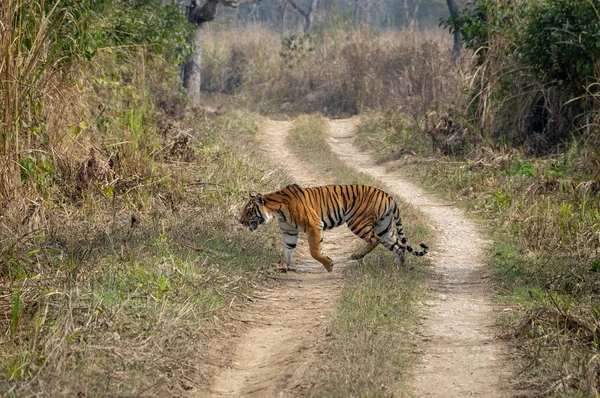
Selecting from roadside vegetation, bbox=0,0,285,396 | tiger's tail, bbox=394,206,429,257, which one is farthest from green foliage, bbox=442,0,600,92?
tiger's tail, bbox=394,206,429,257

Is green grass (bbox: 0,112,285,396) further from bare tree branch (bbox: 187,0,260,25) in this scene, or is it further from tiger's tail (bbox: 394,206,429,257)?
bare tree branch (bbox: 187,0,260,25)

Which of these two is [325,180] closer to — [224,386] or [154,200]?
[154,200]

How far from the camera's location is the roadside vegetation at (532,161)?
243 inches

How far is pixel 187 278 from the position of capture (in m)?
7.28

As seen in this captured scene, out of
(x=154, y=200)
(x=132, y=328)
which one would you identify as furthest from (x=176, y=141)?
(x=132, y=328)

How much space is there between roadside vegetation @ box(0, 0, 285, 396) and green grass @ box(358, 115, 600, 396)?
7.19ft

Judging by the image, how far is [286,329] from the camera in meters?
6.80

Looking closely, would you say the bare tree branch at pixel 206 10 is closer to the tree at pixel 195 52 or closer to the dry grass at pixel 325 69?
the tree at pixel 195 52

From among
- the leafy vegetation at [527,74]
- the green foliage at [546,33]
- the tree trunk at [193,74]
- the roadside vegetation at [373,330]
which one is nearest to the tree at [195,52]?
the tree trunk at [193,74]

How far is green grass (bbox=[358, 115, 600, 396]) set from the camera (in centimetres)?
566

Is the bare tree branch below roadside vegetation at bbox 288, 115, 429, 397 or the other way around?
the other way around

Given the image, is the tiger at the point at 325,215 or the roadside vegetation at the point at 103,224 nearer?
the roadside vegetation at the point at 103,224

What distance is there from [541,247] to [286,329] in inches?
132

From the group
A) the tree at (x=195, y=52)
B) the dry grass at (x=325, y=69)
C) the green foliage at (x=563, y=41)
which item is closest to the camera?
the green foliage at (x=563, y=41)
